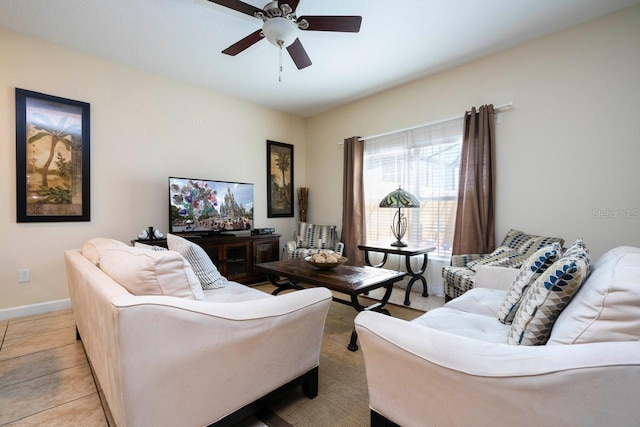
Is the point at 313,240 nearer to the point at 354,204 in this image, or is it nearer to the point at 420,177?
the point at 354,204

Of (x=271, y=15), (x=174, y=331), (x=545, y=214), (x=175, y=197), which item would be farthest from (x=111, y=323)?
(x=545, y=214)

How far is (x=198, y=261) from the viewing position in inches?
83.0

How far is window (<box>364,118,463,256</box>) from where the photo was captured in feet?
11.3

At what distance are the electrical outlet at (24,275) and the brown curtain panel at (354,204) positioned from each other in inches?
142

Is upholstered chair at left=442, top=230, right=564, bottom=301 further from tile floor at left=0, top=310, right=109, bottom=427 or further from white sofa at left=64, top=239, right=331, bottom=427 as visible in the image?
tile floor at left=0, top=310, right=109, bottom=427

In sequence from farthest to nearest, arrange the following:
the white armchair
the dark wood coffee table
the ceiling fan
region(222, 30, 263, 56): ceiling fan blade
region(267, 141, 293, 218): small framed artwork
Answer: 1. region(267, 141, 293, 218): small framed artwork
2. the white armchair
3. region(222, 30, 263, 56): ceiling fan blade
4. the dark wood coffee table
5. the ceiling fan

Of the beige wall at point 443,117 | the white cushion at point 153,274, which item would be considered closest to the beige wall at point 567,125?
the beige wall at point 443,117

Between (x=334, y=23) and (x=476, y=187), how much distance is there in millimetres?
2209

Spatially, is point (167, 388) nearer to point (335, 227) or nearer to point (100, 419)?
point (100, 419)

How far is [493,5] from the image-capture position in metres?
2.33

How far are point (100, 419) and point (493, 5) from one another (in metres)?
3.79

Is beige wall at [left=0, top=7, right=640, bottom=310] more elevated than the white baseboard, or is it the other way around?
beige wall at [left=0, top=7, right=640, bottom=310]

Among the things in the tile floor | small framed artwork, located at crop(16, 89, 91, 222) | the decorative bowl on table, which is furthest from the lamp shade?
small framed artwork, located at crop(16, 89, 91, 222)

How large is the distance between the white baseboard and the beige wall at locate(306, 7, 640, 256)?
465cm
